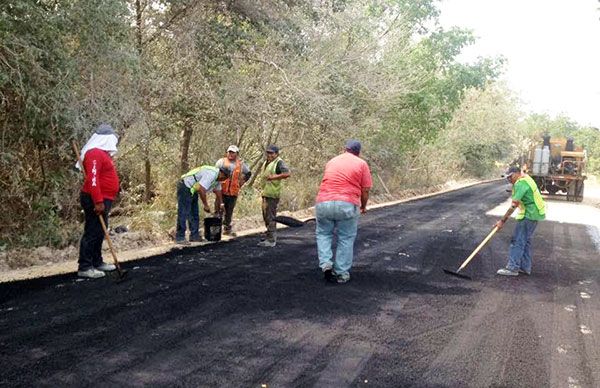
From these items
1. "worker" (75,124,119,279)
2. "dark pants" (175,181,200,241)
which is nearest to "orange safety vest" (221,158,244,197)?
"dark pants" (175,181,200,241)

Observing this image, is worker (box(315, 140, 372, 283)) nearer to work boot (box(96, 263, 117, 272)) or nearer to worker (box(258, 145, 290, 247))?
worker (box(258, 145, 290, 247))

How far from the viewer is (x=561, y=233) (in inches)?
502

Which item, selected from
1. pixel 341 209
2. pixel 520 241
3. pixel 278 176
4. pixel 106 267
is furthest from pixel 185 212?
pixel 520 241

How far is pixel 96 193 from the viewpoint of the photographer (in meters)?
6.22

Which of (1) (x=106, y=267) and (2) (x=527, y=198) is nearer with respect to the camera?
(1) (x=106, y=267)

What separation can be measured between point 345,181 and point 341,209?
0.35 metres

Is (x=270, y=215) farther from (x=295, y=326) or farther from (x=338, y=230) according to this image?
(x=295, y=326)

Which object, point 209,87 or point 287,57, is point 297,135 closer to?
point 287,57

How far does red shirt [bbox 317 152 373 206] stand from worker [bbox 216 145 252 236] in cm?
300

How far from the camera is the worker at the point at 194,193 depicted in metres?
8.59

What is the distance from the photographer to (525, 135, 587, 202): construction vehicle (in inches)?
945

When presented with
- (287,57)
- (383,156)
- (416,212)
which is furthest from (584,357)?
(383,156)

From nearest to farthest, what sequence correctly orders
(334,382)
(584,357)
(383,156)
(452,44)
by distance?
1. (334,382)
2. (584,357)
3. (383,156)
4. (452,44)

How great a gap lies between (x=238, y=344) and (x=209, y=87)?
7485 mm
